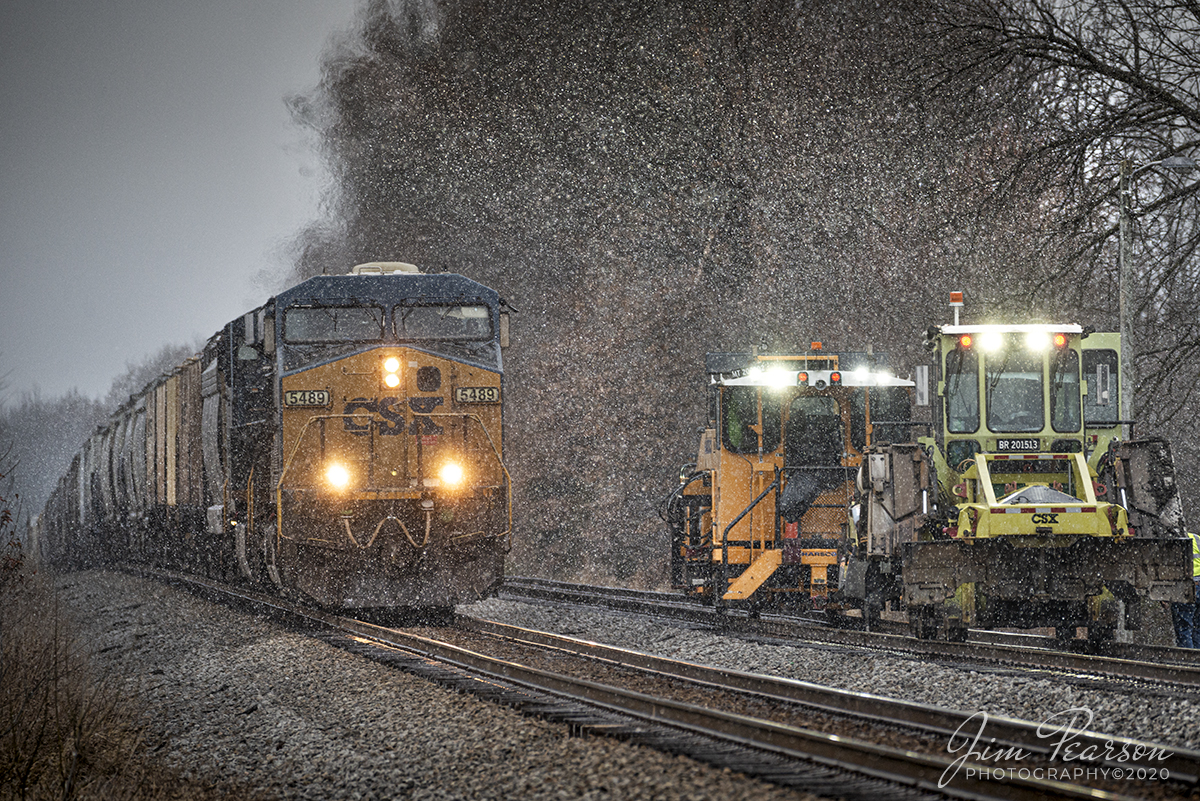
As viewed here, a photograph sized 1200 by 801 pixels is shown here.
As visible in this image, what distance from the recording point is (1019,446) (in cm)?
1253

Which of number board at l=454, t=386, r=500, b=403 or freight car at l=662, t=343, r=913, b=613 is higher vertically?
number board at l=454, t=386, r=500, b=403

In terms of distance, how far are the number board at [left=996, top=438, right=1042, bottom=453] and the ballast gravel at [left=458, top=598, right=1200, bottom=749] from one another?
2636mm

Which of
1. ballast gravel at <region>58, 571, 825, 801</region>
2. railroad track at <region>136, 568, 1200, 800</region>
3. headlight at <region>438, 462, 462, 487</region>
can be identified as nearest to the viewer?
railroad track at <region>136, 568, 1200, 800</region>

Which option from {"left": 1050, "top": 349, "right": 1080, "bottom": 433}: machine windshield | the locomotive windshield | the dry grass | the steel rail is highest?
the locomotive windshield

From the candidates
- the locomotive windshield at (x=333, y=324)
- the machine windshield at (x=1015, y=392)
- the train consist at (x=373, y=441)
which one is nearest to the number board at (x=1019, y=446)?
the machine windshield at (x=1015, y=392)

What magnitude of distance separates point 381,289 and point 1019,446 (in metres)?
7.94

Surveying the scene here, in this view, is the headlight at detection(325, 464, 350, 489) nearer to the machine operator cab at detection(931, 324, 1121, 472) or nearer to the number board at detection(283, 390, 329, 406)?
the number board at detection(283, 390, 329, 406)

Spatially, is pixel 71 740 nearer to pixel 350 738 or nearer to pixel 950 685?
pixel 350 738

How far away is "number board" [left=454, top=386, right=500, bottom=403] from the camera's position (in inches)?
611

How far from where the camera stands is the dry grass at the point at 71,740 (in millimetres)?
8289

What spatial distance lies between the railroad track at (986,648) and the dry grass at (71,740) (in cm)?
657

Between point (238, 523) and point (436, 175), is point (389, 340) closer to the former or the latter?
point (238, 523)

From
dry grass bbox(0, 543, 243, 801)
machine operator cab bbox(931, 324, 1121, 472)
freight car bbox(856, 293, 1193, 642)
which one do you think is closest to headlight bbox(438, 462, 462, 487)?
dry grass bbox(0, 543, 243, 801)

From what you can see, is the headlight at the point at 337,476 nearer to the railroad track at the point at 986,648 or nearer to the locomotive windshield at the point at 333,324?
the locomotive windshield at the point at 333,324
